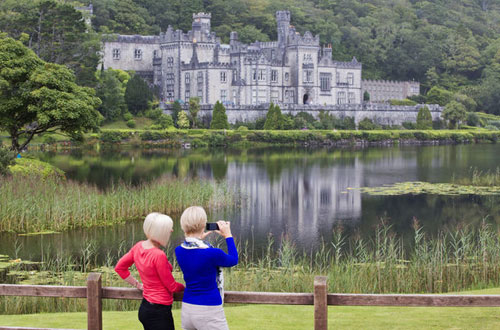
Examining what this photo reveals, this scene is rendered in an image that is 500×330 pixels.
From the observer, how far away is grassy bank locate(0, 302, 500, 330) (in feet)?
40.3

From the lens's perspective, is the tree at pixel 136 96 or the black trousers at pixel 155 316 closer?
the black trousers at pixel 155 316

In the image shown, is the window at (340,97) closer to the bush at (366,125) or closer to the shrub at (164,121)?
the bush at (366,125)

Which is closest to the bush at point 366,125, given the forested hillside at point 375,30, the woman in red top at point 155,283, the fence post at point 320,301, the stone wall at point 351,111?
Result: the stone wall at point 351,111

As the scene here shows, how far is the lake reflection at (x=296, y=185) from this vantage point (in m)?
24.6

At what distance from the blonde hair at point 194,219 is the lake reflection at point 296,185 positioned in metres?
12.7

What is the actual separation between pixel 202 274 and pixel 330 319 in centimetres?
415

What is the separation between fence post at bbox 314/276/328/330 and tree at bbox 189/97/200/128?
2646 inches

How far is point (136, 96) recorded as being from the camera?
7419 cm

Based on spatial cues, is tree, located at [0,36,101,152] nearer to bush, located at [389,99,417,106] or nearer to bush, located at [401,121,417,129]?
bush, located at [401,121,417,129]

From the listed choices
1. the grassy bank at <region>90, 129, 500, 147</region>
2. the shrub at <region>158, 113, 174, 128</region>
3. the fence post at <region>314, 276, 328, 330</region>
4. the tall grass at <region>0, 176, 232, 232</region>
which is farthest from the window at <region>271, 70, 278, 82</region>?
the fence post at <region>314, 276, 328, 330</region>

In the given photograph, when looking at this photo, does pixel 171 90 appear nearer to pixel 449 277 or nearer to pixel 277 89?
pixel 277 89

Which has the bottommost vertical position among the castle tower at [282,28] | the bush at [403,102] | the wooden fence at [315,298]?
the wooden fence at [315,298]

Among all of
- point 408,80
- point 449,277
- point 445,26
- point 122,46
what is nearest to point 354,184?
point 449,277

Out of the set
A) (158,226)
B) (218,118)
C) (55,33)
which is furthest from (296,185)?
(218,118)
